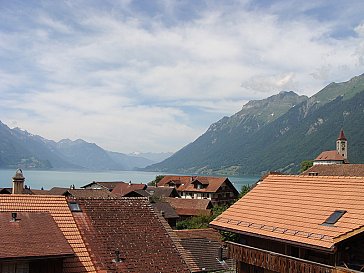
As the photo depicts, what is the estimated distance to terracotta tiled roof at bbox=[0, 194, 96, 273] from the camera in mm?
16516

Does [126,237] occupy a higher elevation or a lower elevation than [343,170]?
lower

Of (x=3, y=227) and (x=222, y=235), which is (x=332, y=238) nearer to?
(x=3, y=227)

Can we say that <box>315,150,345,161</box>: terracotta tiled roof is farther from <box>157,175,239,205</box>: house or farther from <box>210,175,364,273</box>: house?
<box>210,175,364,273</box>: house

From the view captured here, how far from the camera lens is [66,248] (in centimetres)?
1572

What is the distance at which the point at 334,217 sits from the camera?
18.2 m

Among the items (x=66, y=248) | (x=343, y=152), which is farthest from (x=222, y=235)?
(x=343, y=152)

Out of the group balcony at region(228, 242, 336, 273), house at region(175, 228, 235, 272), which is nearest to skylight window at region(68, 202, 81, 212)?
balcony at region(228, 242, 336, 273)

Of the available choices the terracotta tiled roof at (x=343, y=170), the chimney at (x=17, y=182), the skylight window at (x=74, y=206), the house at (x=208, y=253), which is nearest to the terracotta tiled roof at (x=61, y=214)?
the skylight window at (x=74, y=206)

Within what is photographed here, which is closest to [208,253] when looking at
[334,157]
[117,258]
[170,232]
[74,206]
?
[170,232]

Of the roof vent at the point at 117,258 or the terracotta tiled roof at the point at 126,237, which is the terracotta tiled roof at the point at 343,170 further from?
the roof vent at the point at 117,258

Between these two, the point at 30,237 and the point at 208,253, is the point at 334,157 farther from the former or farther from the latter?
the point at 30,237

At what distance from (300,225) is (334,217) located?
1.39 m

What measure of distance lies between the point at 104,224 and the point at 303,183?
31.6 feet

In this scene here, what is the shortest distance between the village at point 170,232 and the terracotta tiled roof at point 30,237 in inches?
1.2
